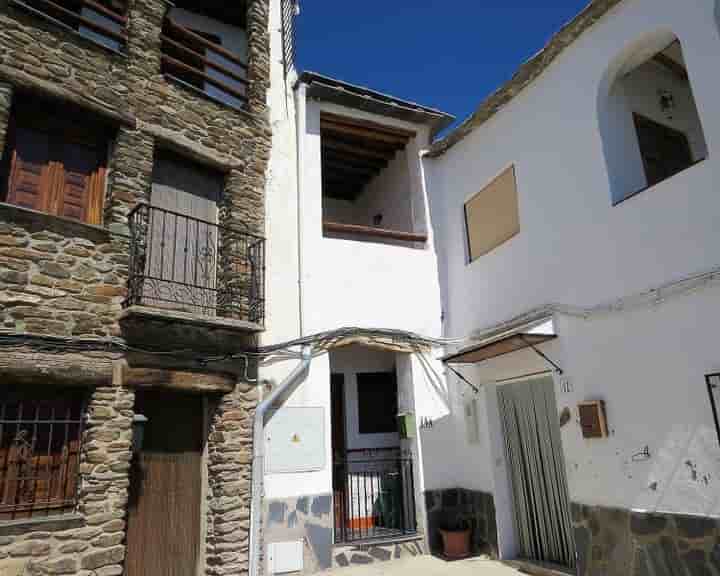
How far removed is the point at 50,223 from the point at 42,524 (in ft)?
10.2

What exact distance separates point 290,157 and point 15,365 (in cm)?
487

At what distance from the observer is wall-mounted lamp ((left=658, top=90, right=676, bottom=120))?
7448mm

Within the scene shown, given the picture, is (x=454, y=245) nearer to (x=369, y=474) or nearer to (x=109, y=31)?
(x=369, y=474)

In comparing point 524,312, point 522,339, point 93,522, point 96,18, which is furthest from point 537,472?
point 96,18

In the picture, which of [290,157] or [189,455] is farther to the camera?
[290,157]

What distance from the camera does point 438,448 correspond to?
26.5 ft

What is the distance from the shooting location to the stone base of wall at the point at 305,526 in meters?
6.77

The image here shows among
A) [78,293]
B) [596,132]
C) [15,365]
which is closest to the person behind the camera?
[15,365]

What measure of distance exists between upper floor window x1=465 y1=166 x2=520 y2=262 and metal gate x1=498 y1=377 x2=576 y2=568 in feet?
6.98

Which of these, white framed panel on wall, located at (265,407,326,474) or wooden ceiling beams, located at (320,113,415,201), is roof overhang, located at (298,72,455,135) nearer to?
wooden ceiling beams, located at (320,113,415,201)

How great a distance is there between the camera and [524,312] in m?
7.16

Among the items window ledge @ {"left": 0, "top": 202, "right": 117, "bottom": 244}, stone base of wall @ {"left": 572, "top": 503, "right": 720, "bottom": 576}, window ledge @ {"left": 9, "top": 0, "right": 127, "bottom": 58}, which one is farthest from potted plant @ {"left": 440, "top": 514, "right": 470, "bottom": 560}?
window ledge @ {"left": 9, "top": 0, "right": 127, "bottom": 58}

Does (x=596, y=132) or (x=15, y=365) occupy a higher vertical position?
(x=596, y=132)

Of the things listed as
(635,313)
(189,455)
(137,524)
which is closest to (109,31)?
Answer: (189,455)
